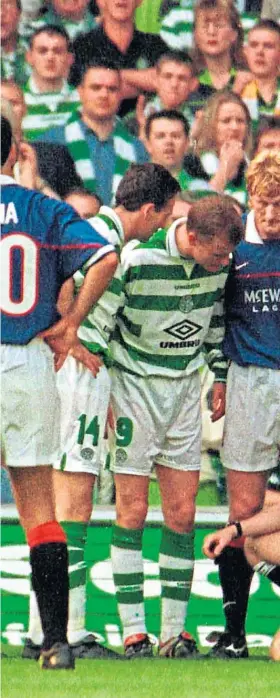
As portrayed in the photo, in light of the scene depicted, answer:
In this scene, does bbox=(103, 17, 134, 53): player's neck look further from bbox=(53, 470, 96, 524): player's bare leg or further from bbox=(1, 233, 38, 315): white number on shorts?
bbox=(1, 233, 38, 315): white number on shorts

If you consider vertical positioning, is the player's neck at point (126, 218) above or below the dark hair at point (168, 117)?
below

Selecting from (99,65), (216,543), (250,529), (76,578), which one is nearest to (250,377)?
(250,529)

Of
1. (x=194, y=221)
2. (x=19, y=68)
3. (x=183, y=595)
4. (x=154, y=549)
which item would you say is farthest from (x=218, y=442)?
(x=19, y=68)

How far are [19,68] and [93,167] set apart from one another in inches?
21.2

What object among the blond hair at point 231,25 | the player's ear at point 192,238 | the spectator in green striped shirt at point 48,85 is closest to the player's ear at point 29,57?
the spectator in green striped shirt at point 48,85

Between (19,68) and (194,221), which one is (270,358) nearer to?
(194,221)

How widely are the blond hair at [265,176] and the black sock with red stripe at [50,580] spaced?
148 centimetres

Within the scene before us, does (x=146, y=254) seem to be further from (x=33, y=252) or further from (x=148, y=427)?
(x=33, y=252)

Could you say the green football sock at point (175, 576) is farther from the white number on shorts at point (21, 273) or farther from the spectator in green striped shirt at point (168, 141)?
the spectator in green striped shirt at point (168, 141)

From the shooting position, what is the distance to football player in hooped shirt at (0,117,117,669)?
173 inches

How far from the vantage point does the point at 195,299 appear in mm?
5250

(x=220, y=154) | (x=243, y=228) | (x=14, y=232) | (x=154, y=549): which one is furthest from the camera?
(x=220, y=154)

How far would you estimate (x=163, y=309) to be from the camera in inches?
206

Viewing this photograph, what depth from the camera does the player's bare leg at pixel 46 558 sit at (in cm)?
435
